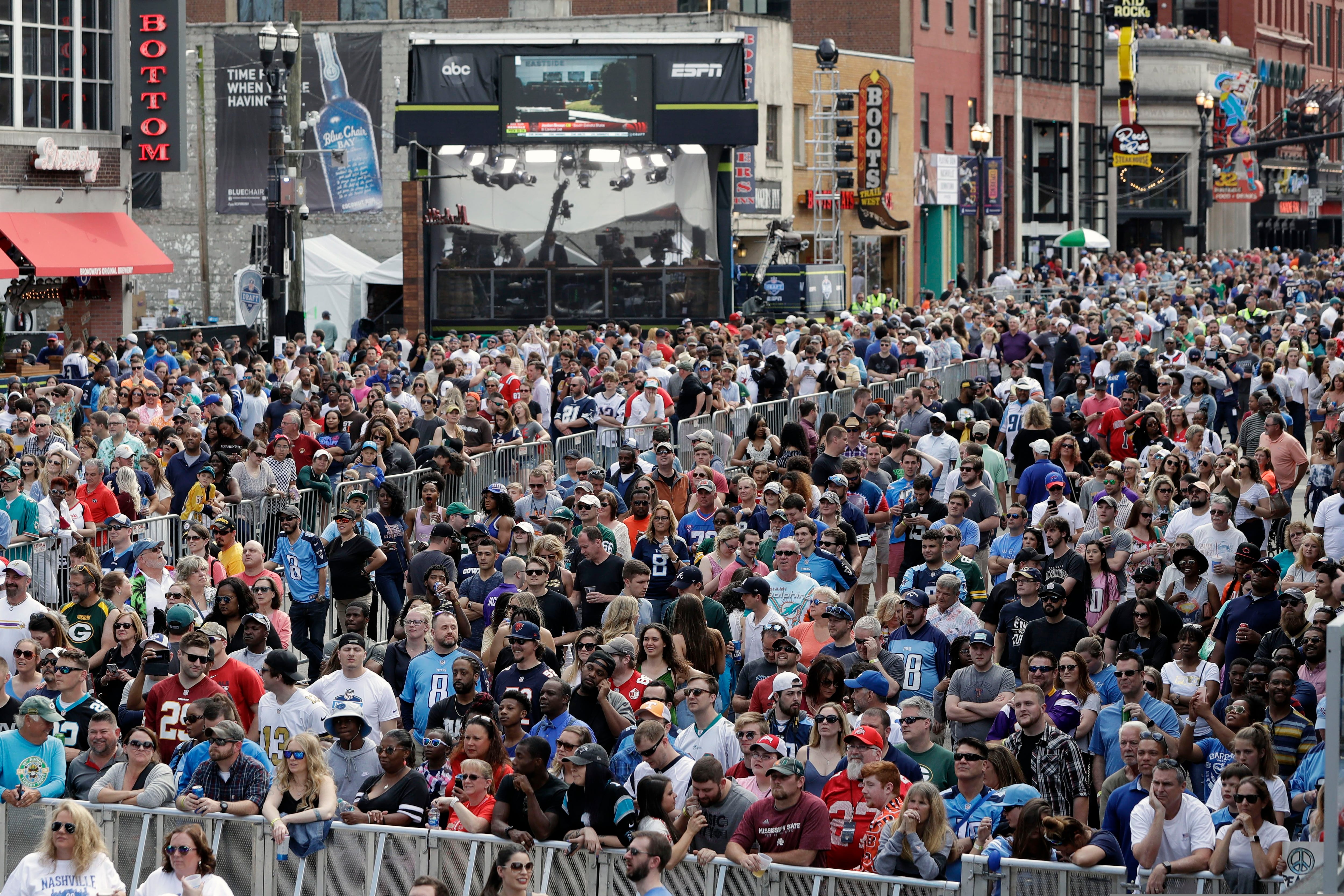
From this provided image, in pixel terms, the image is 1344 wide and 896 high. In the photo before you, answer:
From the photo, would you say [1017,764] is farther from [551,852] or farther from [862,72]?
[862,72]

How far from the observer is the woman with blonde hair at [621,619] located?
1173cm

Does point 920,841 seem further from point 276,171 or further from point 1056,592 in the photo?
point 276,171

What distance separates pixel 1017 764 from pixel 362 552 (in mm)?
6557

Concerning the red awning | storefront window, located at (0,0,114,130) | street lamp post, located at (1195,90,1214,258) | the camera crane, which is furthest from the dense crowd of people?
street lamp post, located at (1195,90,1214,258)

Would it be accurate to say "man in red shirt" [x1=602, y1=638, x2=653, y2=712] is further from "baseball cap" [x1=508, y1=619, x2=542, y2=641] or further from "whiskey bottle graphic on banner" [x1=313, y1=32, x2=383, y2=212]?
"whiskey bottle graphic on banner" [x1=313, y1=32, x2=383, y2=212]

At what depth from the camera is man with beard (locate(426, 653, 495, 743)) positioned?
1074 centimetres

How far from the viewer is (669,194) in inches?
1353

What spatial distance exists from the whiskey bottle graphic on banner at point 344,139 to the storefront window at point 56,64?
11228 millimetres

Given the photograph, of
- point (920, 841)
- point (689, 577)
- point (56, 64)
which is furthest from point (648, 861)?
point (56, 64)

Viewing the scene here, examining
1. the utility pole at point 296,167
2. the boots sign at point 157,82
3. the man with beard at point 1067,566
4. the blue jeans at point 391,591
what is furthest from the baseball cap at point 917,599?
the boots sign at point 157,82

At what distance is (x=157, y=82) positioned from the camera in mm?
34062

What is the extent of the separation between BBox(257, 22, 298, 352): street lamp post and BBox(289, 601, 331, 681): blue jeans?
12643mm

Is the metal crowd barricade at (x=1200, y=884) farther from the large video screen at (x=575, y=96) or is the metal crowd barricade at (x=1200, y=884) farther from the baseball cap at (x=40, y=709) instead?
the large video screen at (x=575, y=96)

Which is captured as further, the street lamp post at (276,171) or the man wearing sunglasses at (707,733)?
the street lamp post at (276,171)
